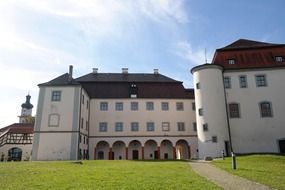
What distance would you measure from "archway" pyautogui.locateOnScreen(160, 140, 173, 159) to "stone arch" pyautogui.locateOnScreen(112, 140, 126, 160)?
5.55m

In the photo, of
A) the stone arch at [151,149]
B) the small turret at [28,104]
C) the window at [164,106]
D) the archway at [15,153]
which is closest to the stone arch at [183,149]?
the stone arch at [151,149]

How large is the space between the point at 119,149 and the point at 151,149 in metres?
4.67

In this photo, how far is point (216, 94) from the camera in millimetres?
27719

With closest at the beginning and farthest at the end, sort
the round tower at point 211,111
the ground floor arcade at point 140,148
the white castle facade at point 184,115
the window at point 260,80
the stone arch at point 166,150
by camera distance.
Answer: the round tower at point 211,111 → the white castle facade at point 184,115 → the window at point 260,80 → the ground floor arcade at point 140,148 → the stone arch at point 166,150

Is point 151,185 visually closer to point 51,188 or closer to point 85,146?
point 51,188

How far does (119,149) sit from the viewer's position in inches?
1451

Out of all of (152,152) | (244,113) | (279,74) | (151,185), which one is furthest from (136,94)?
(151,185)

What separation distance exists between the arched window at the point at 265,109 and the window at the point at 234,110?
249 cm

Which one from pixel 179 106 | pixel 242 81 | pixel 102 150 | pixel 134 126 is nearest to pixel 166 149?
pixel 134 126

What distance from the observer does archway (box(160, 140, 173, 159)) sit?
37219 mm

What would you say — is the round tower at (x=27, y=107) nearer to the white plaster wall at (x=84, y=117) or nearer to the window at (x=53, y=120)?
the white plaster wall at (x=84, y=117)

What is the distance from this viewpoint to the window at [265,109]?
2734cm

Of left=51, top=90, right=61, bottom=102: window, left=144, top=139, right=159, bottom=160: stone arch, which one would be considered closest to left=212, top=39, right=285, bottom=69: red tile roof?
left=144, top=139, right=159, bottom=160: stone arch

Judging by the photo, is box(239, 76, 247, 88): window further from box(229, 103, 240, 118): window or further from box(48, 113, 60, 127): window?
box(48, 113, 60, 127): window
